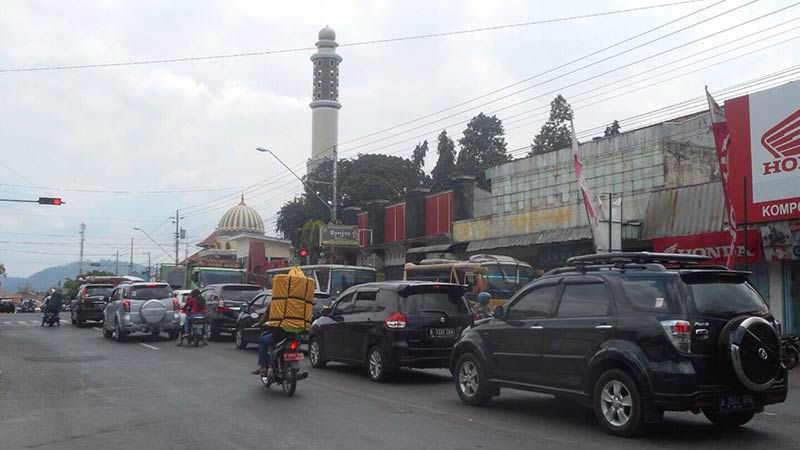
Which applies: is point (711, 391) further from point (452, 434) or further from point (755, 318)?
point (452, 434)

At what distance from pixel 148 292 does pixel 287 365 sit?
43.3 feet

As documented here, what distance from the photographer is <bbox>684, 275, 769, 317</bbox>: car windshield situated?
26.3 feet

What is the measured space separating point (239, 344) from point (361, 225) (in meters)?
24.9

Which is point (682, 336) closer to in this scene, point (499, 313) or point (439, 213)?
point (499, 313)

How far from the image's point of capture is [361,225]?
4466cm

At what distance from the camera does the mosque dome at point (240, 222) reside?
100 m

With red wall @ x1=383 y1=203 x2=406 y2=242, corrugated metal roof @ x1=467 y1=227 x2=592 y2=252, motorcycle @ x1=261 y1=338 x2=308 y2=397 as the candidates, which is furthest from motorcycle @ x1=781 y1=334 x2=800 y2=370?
red wall @ x1=383 y1=203 x2=406 y2=242

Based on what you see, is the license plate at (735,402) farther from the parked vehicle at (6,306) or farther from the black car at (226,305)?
the parked vehicle at (6,306)

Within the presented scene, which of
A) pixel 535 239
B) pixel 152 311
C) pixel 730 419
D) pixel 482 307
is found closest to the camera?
pixel 730 419

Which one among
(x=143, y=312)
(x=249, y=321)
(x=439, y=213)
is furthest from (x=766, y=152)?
(x=439, y=213)

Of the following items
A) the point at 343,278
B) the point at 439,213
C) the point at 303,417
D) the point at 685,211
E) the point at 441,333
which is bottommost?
the point at 303,417

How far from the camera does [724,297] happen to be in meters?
8.20

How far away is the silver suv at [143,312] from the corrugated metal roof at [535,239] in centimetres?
1301

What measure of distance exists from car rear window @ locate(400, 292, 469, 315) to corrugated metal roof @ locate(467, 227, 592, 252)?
1328cm
